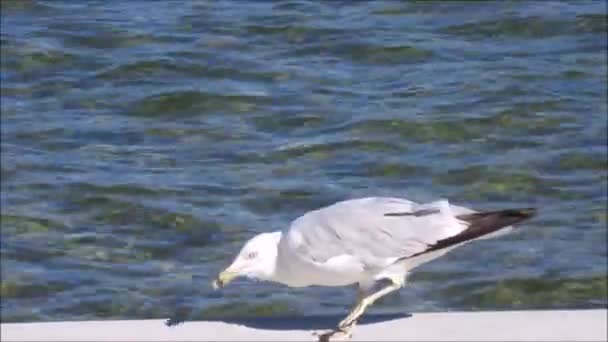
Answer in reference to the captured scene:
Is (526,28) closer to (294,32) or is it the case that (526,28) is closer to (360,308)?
(294,32)

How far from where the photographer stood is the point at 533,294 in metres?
7.03

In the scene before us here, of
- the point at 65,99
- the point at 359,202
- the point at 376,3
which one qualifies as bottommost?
the point at 359,202

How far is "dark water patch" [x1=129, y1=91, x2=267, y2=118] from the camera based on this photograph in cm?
961

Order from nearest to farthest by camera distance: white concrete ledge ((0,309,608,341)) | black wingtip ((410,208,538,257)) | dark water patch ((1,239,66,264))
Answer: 1. white concrete ledge ((0,309,608,341))
2. black wingtip ((410,208,538,257))
3. dark water patch ((1,239,66,264))

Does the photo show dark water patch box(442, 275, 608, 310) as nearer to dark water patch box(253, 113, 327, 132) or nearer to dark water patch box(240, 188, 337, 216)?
dark water patch box(240, 188, 337, 216)

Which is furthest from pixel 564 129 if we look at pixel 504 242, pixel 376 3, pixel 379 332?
pixel 379 332

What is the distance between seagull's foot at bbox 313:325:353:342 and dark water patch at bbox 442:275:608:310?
2.27m

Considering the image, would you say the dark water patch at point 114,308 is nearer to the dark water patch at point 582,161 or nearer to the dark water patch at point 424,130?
the dark water patch at point 424,130

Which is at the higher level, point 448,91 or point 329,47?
point 329,47

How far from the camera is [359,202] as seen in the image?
17.0ft

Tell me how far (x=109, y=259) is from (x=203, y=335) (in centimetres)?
298

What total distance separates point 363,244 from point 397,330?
514 mm

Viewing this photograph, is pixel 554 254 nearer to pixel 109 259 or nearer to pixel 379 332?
pixel 109 259

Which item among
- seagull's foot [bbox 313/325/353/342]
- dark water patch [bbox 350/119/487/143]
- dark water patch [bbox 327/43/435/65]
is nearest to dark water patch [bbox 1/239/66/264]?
dark water patch [bbox 350/119/487/143]
